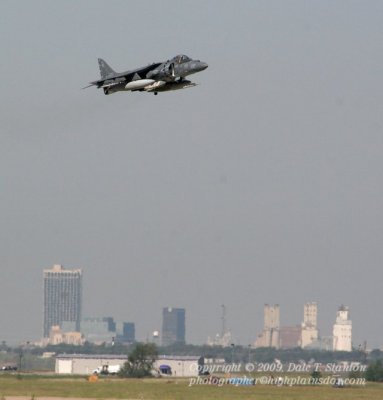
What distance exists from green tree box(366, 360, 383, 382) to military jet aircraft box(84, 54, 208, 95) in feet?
316

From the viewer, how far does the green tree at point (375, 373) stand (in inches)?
7505

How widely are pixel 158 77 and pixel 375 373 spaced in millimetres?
101167

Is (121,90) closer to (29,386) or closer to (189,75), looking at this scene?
(189,75)

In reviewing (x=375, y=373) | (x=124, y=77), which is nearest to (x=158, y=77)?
(x=124, y=77)

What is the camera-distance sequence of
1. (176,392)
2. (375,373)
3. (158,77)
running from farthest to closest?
(375,373), (176,392), (158,77)

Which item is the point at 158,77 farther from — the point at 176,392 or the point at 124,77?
the point at 176,392

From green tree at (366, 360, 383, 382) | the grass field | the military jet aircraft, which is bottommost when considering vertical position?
the grass field

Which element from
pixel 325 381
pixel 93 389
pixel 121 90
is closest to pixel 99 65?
pixel 121 90

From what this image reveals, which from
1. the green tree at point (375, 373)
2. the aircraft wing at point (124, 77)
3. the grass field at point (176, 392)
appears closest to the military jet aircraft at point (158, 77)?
the aircraft wing at point (124, 77)

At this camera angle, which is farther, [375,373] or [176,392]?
[375,373]

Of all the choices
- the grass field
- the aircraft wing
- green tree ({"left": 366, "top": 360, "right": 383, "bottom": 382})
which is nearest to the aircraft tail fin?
the aircraft wing

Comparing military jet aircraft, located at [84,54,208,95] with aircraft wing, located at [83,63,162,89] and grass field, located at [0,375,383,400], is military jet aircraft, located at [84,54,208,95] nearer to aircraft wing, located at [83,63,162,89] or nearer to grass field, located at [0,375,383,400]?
aircraft wing, located at [83,63,162,89]

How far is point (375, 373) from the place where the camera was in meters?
194

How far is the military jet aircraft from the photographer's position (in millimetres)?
102812
